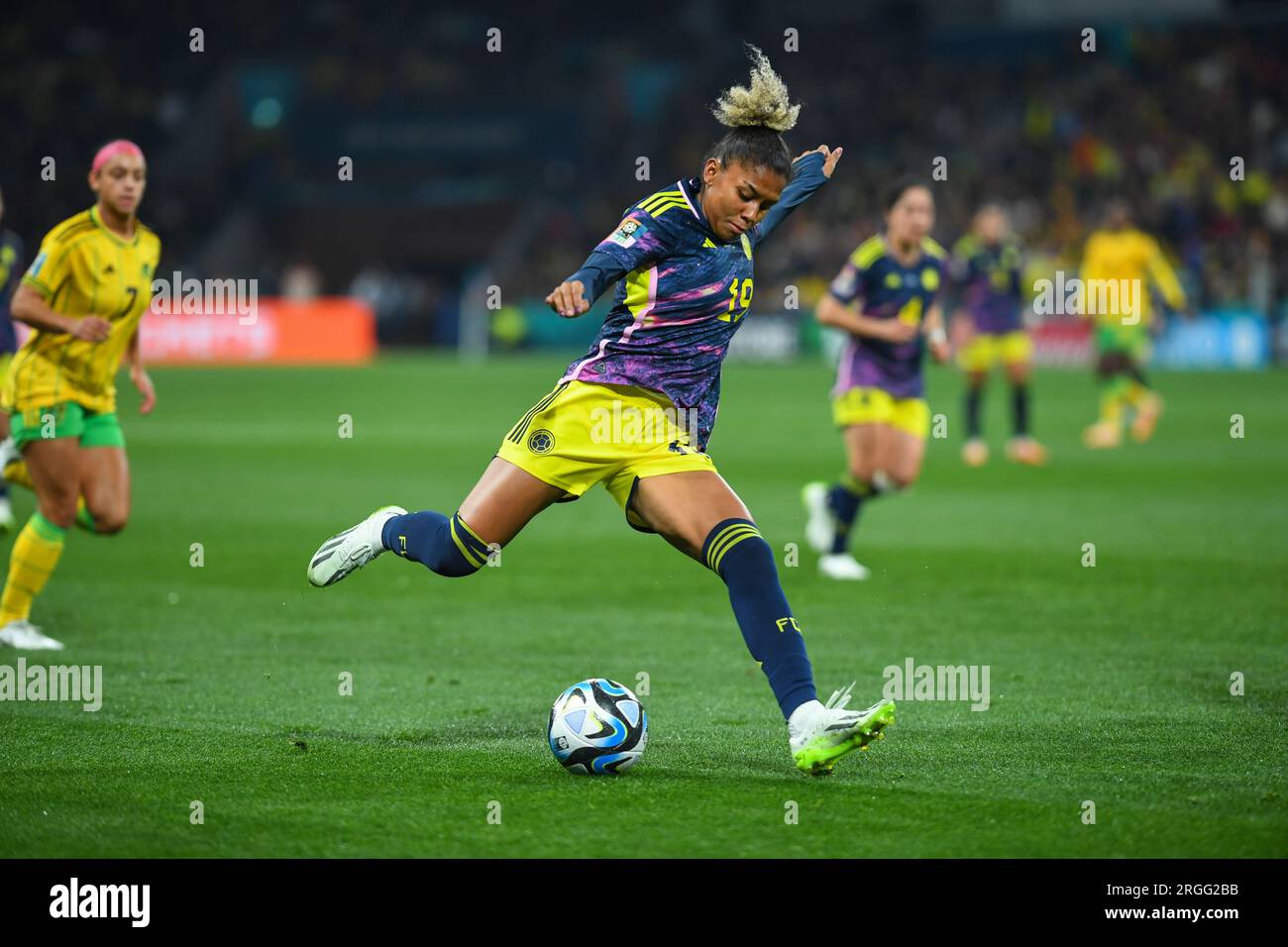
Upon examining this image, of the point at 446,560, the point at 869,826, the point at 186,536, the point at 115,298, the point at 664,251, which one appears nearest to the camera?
the point at 869,826

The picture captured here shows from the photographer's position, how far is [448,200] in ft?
156

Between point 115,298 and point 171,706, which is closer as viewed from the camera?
point 171,706

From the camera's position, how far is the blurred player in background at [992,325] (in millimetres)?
18500

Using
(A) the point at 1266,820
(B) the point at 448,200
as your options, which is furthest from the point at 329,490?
(B) the point at 448,200

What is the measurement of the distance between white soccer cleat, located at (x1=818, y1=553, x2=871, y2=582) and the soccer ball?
514 cm

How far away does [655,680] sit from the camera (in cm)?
770

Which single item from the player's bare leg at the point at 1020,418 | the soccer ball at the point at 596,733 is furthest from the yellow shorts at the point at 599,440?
the player's bare leg at the point at 1020,418

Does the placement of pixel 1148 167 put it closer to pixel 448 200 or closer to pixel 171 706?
pixel 448 200

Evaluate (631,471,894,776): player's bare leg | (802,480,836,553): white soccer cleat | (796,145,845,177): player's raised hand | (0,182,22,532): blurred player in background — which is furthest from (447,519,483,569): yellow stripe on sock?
(0,182,22,532): blurred player in background

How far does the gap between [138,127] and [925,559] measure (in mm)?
35150

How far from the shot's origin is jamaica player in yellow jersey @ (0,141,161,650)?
8203mm

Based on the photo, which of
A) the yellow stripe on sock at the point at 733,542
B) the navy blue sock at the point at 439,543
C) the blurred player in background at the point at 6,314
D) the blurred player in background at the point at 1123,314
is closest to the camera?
the yellow stripe on sock at the point at 733,542

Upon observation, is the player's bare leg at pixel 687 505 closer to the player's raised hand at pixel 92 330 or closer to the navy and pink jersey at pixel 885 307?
the player's raised hand at pixel 92 330

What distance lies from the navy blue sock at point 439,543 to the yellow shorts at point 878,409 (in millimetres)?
4858
